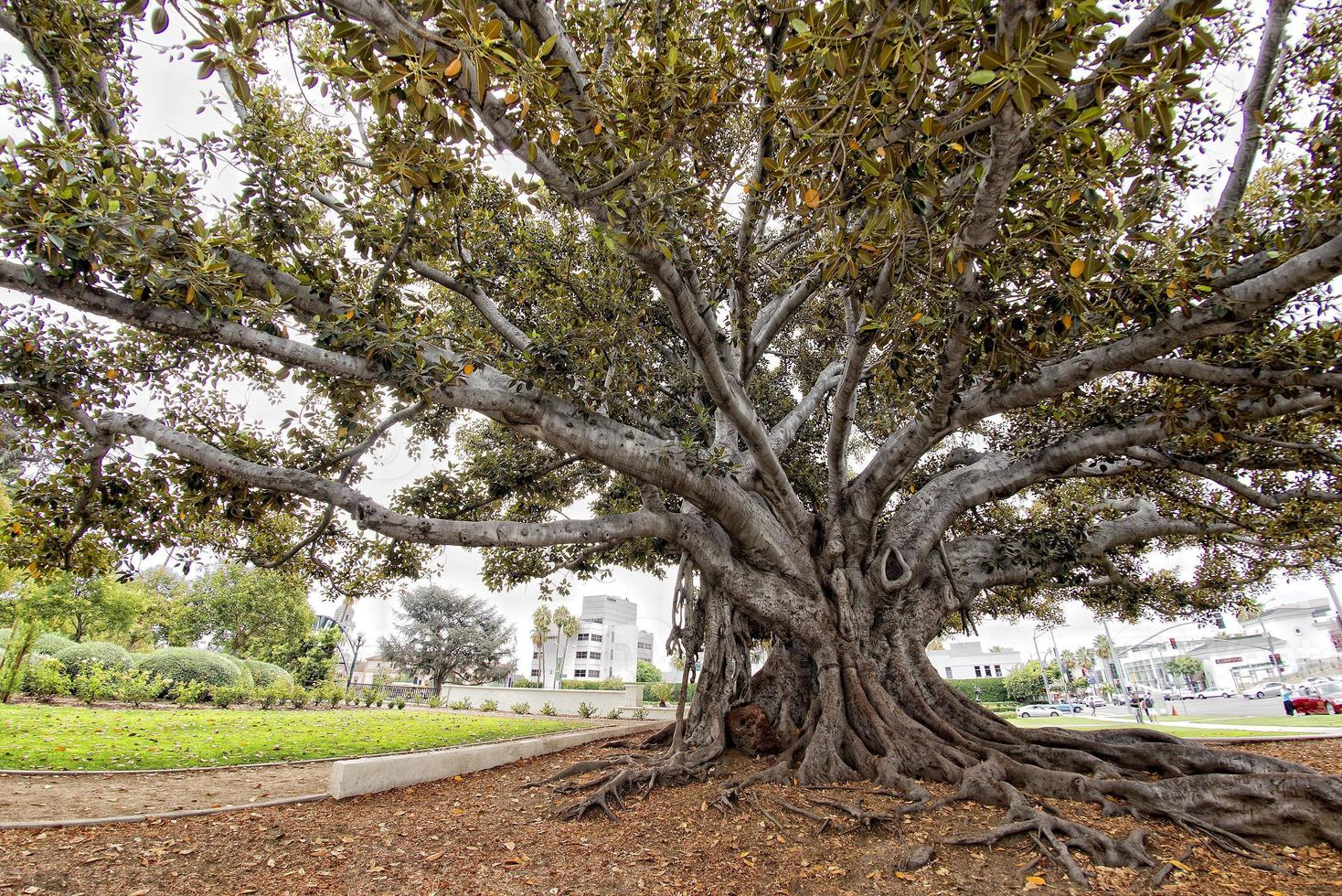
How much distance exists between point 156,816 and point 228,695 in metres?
12.9

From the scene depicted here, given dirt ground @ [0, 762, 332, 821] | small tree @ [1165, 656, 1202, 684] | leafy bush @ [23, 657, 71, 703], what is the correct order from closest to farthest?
dirt ground @ [0, 762, 332, 821] → leafy bush @ [23, 657, 71, 703] → small tree @ [1165, 656, 1202, 684]

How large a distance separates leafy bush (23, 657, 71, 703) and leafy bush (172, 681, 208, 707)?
6.67 ft

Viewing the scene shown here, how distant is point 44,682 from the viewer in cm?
1296

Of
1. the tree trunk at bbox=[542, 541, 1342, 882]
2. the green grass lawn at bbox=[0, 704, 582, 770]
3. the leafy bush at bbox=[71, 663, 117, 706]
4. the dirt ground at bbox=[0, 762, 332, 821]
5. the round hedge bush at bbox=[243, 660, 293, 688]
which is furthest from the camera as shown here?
the round hedge bush at bbox=[243, 660, 293, 688]

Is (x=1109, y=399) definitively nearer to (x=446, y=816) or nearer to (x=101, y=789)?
(x=446, y=816)

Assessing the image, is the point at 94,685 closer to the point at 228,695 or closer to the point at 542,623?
the point at 228,695

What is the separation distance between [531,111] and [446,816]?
235 inches

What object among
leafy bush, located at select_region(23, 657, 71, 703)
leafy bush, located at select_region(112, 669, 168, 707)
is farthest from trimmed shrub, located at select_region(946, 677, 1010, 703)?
leafy bush, located at select_region(23, 657, 71, 703)

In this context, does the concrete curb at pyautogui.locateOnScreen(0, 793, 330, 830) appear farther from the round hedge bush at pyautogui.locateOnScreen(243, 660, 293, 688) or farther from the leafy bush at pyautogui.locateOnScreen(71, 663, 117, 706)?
the round hedge bush at pyautogui.locateOnScreen(243, 660, 293, 688)

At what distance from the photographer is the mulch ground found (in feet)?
12.4

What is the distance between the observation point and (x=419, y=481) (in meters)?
8.29

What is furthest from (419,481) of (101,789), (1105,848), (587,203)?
(1105,848)

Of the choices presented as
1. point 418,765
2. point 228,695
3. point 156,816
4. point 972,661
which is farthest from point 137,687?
point 972,661

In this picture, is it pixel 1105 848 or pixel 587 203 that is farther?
pixel 1105 848
